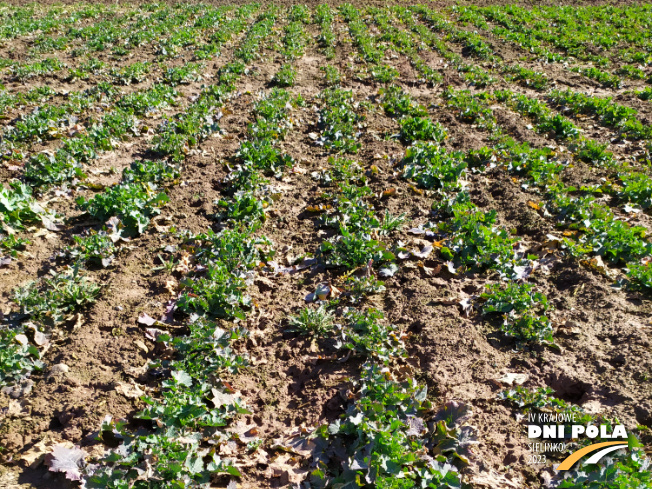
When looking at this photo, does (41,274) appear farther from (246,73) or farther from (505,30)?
(505,30)

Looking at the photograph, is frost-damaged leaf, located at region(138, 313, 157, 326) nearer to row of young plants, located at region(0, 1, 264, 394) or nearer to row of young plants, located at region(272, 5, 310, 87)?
row of young plants, located at region(0, 1, 264, 394)

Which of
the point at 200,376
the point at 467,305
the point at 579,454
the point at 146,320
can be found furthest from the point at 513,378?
the point at 146,320

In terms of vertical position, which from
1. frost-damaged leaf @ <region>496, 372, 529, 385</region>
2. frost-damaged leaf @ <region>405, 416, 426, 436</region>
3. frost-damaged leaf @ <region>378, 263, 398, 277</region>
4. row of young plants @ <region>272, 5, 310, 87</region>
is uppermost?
row of young plants @ <region>272, 5, 310, 87</region>

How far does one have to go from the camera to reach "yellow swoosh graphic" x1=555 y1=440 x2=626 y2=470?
10.3ft

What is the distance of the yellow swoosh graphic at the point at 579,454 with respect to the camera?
3.15 meters

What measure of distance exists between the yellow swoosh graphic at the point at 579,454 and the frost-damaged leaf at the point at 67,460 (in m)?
3.78

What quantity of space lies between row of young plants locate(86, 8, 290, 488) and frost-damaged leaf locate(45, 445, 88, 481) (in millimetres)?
132

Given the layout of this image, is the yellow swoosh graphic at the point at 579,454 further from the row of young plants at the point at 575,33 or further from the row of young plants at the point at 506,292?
the row of young plants at the point at 575,33

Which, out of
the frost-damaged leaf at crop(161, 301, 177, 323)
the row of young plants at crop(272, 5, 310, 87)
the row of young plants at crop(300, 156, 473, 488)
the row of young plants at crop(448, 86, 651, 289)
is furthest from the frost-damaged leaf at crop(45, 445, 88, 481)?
the row of young plants at crop(272, 5, 310, 87)

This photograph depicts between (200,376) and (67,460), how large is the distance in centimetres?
117

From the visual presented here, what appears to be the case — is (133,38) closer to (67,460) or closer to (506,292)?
(67,460)

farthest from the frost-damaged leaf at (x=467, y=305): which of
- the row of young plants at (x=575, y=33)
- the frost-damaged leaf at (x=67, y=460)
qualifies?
the row of young plants at (x=575, y=33)

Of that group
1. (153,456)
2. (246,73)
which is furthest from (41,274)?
(246,73)

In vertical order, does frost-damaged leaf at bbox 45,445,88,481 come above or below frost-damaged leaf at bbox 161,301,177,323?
below
